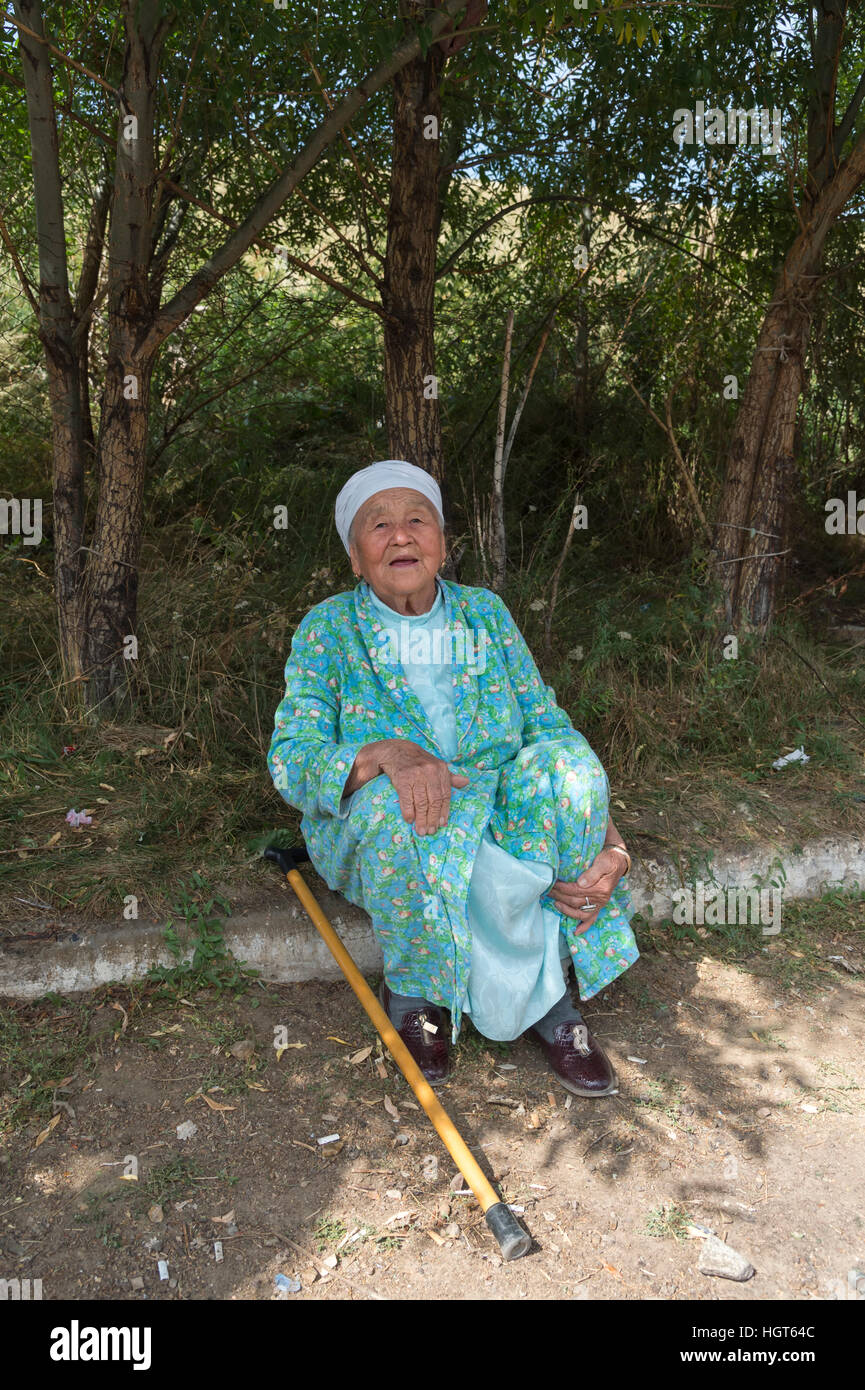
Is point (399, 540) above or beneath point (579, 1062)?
above

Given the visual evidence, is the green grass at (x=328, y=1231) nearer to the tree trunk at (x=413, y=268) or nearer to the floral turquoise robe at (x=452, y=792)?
the floral turquoise robe at (x=452, y=792)

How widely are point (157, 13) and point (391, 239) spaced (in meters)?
1.13

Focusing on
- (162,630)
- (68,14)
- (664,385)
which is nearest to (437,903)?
(162,630)

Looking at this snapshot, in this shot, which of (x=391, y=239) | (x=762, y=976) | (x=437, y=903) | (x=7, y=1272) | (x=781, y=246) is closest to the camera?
(x=7, y=1272)

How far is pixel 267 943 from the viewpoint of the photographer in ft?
10.0

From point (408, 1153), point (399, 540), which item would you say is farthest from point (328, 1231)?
point (399, 540)

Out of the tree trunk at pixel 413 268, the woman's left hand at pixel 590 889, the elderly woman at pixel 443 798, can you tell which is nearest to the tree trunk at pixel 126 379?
the tree trunk at pixel 413 268

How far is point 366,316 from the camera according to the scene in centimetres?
620

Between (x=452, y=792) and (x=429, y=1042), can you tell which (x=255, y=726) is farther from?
(x=429, y=1042)

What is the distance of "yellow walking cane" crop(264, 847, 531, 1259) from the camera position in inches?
84.2

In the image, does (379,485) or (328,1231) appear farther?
(379,485)

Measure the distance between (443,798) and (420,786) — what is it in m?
0.06

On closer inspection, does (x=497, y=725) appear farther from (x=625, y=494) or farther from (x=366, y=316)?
(x=366, y=316)

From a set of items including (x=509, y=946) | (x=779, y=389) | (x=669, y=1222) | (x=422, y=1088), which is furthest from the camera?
(x=779, y=389)
